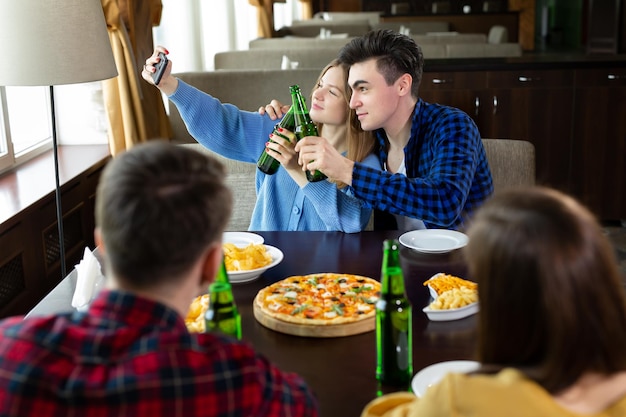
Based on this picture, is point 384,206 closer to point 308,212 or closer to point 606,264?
point 308,212

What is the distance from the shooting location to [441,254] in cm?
192

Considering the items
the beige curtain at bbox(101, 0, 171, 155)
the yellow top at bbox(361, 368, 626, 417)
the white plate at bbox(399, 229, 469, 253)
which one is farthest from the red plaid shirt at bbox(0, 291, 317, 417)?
the beige curtain at bbox(101, 0, 171, 155)

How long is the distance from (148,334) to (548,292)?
43 centimetres

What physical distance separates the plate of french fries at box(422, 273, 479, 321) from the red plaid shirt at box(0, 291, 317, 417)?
0.63 metres

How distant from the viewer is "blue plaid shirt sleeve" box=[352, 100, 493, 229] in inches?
82.0

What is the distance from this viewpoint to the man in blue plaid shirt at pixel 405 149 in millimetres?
2076

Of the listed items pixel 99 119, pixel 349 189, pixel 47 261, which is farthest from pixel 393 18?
pixel 349 189

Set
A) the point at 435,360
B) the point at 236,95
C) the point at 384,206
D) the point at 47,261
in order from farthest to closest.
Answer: the point at 236,95
the point at 47,261
the point at 384,206
the point at 435,360

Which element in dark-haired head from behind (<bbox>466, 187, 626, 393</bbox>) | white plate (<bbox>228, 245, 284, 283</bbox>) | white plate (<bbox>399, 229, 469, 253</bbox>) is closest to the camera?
dark-haired head from behind (<bbox>466, 187, 626, 393</bbox>)

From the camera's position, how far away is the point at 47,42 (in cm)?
232

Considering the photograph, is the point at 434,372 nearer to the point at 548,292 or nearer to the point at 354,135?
the point at 548,292

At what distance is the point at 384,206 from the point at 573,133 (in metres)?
2.71

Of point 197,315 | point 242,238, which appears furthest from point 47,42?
point 197,315

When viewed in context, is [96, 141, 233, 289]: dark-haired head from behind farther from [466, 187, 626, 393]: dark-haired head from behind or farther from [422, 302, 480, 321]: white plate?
[422, 302, 480, 321]: white plate
